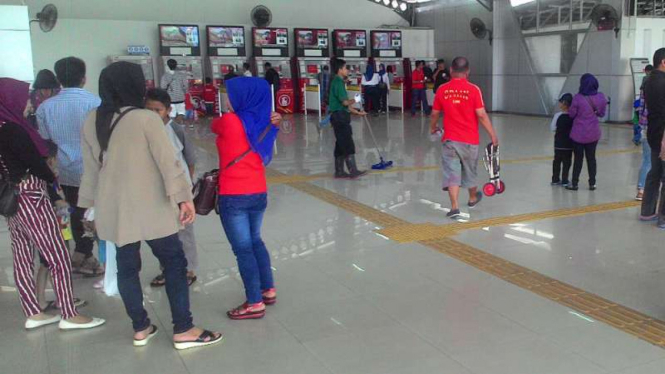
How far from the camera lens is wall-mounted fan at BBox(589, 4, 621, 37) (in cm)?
1374

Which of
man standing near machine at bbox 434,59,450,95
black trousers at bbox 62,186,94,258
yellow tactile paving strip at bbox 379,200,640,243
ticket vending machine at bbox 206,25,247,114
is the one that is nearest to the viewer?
black trousers at bbox 62,186,94,258

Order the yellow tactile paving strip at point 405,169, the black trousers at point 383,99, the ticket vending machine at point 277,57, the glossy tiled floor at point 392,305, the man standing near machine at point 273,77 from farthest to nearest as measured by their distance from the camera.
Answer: the black trousers at point 383,99, the ticket vending machine at point 277,57, the man standing near machine at point 273,77, the yellow tactile paving strip at point 405,169, the glossy tiled floor at point 392,305

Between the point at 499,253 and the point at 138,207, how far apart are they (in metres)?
2.87

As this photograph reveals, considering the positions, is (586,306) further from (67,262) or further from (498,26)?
(498,26)

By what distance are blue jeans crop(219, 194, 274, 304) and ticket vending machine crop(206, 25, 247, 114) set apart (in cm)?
1404

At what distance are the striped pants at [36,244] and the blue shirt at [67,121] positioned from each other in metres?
0.74

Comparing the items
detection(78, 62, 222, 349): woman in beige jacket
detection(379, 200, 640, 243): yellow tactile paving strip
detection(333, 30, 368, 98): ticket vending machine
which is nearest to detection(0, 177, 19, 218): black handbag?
detection(78, 62, 222, 349): woman in beige jacket

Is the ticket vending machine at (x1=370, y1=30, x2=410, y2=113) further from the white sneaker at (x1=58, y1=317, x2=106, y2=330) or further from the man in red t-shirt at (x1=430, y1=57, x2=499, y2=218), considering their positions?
the white sneaker at (x1=58, y1=317, x2=106, y2=330)

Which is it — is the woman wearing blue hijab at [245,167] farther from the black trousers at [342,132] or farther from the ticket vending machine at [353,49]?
the ticket vending machine at [353,49]

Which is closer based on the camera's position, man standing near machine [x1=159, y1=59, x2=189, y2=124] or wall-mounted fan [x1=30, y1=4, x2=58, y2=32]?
man standing near machine [x1=159, y1=59, x2=189, y2=124]

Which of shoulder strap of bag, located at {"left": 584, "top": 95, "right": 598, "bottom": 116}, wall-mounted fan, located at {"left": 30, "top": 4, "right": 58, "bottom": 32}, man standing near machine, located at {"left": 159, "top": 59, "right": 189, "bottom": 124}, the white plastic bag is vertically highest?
wall-mounted fan, located at {"left": 30, "top": 4, "right": 58, "bottom": 32}

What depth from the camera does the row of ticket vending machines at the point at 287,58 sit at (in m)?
17.0

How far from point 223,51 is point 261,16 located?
1.74 metres

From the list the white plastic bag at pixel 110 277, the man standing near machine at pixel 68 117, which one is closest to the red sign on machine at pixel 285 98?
the man standing near machine at pixel 68 117
